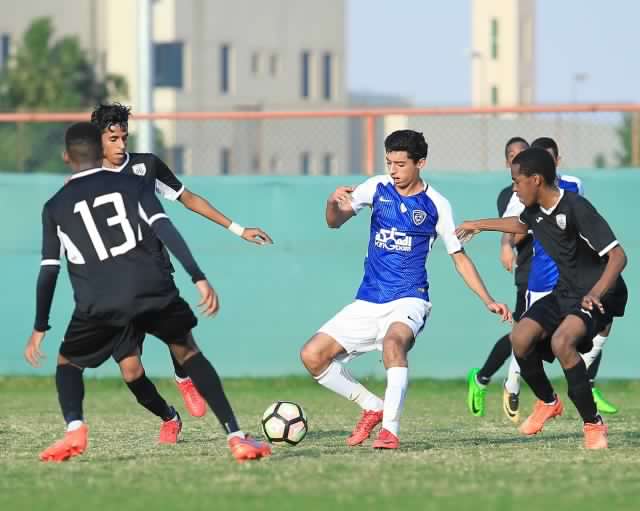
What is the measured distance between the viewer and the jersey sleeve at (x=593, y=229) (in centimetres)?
828

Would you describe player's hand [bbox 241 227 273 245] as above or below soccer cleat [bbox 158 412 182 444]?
above

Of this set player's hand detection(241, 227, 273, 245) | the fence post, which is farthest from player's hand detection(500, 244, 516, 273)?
the fence post

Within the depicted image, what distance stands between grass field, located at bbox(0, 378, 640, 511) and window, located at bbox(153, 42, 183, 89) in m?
43.6

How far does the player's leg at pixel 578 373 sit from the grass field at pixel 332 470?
0.18m

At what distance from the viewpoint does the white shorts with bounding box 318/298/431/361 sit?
340 inches

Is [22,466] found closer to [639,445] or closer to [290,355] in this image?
[639,445]

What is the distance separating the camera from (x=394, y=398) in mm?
8359

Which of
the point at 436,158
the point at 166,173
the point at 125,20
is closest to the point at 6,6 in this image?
the point at 125,20

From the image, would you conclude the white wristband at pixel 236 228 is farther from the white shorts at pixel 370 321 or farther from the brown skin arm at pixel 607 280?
the brown skin arm at pixel 607 280

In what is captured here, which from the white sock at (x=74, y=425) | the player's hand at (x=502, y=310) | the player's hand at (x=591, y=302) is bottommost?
the white sock at (x=74, y=425)

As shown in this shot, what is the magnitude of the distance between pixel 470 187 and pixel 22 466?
745cm

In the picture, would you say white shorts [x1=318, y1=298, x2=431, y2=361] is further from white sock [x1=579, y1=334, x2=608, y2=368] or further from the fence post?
the fence post

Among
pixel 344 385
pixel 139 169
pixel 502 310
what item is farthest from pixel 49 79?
pixel 502 310

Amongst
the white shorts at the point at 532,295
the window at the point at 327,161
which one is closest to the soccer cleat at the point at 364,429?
the white shorts at the point at 532,295
